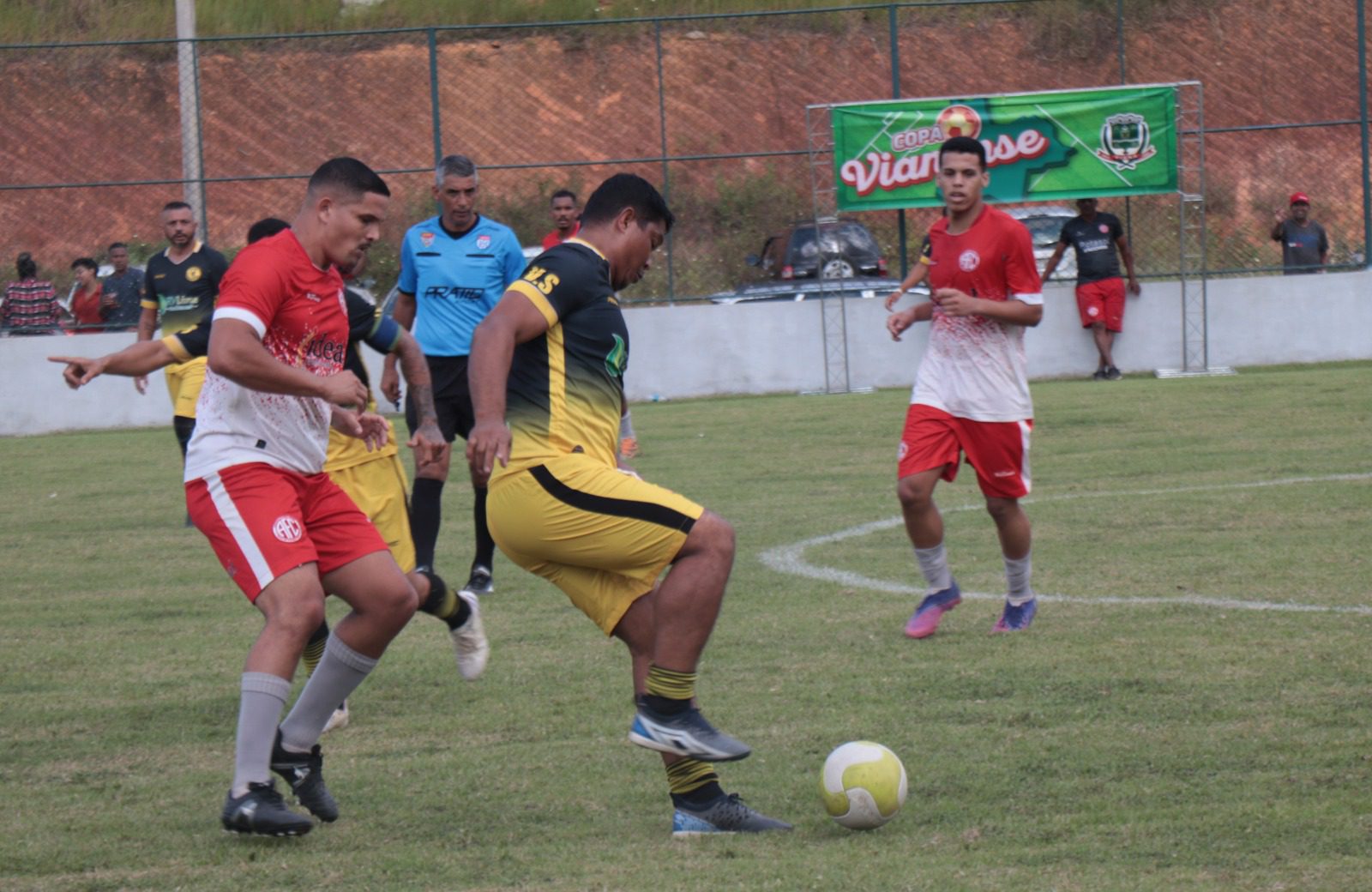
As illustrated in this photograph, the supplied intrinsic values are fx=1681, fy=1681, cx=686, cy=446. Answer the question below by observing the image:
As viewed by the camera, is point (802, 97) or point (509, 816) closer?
point (509, 816)

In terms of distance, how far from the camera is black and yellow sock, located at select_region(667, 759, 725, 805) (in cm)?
468

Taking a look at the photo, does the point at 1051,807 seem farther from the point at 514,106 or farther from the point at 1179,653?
the point at 514,106

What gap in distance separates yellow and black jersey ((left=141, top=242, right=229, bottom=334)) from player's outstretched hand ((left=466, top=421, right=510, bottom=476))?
7.75m

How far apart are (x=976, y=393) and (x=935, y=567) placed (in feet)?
2.57

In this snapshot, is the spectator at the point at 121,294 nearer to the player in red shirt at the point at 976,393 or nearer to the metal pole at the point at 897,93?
the metal pole at the point at 897,93

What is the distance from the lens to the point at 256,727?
468cm

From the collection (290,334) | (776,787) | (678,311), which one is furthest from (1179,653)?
(678,311)

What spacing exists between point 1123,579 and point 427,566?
134 inches

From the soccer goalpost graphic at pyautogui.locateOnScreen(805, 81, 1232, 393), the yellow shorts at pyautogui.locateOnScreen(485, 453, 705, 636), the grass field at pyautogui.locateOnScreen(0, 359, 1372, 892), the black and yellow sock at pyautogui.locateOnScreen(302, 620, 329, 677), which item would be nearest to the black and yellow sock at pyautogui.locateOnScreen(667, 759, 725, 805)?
the grass field at pyautogui.locateOnScreen(0, 359, 1372, 892)

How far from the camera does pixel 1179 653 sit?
6.52 meters

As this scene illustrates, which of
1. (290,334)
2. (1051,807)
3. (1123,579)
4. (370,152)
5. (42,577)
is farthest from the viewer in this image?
(370,152)

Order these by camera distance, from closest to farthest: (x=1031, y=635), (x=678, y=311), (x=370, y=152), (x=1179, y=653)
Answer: (x=1179, y=653), (x=1031, y=635), (x=678, y=311), (x=370, y=152)

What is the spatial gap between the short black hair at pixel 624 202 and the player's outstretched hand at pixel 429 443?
3.29 ft

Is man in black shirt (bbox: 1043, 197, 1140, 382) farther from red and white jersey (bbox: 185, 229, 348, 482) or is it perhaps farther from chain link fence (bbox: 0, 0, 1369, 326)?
red and white jersey (bbox: 185, 229, 348, 482)
